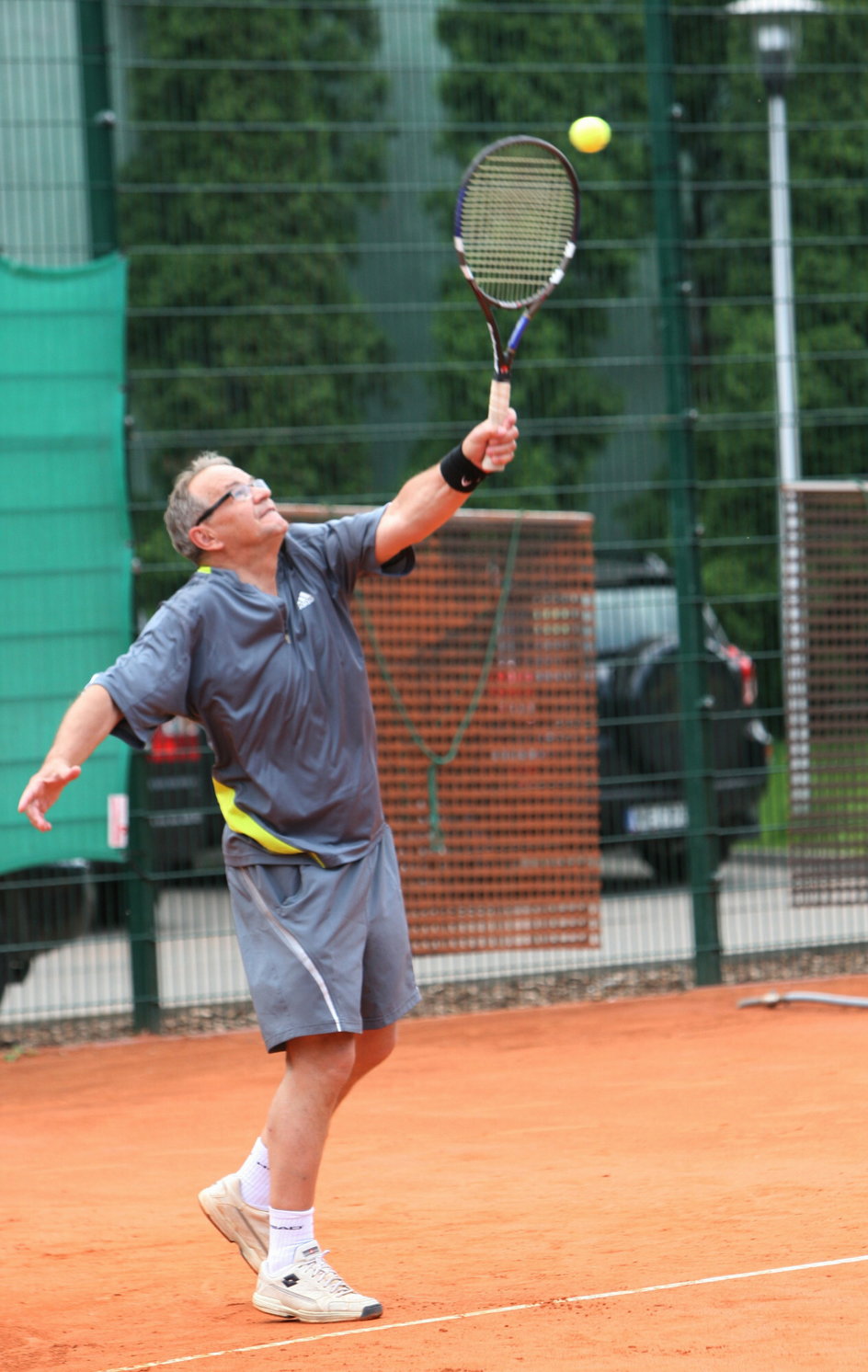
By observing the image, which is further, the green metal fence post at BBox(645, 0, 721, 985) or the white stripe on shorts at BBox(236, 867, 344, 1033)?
the green metal fence post at BBox(645, 0, 721, 985)

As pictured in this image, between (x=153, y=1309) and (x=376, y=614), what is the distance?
453 centimetres

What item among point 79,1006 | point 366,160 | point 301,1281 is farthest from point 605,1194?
point 366,160

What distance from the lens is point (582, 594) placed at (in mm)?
8867

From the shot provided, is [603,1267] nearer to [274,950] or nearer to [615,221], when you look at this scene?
[274,950]

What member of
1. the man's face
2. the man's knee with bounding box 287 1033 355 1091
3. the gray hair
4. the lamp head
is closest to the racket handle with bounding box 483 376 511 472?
the man's face

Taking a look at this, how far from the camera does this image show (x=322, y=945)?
4.30 meters

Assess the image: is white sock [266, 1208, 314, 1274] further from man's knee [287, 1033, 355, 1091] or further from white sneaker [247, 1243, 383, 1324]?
man's knee [287, 1033, 355, 1091]

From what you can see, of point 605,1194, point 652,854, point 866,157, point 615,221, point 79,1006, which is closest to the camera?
point 605,1194

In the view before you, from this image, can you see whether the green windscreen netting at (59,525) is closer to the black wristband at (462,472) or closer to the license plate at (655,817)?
the license plate at (655,817)

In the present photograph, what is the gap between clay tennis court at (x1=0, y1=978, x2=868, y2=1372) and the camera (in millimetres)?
4012

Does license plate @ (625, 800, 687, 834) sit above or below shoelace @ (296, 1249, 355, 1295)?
above

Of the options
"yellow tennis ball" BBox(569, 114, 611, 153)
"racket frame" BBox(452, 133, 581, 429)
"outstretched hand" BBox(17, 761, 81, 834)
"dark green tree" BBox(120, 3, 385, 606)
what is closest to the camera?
"outstretched hand" BBox(17, 761, 81, 834)

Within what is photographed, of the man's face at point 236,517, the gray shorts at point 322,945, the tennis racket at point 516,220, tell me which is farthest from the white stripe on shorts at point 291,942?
the tennis racket at point 516,220

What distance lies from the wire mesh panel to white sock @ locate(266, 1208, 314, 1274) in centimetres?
522
